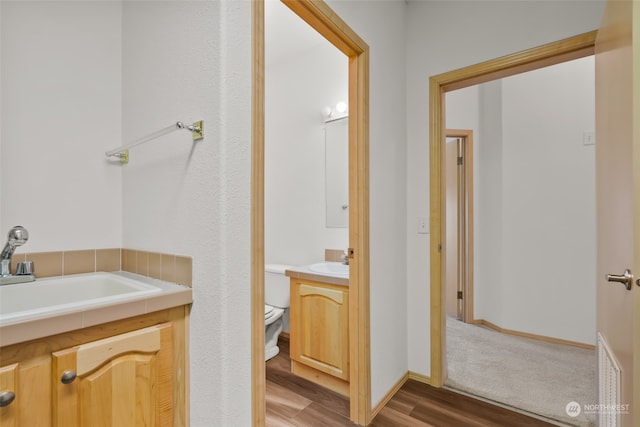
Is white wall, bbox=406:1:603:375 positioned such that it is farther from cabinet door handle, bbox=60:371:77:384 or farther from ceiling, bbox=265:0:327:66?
cabinet door handle, bbox=60:371:77:384

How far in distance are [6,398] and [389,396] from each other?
5.77 ft

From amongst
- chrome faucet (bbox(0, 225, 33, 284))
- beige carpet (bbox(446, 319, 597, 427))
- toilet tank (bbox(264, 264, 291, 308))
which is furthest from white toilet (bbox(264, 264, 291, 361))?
chrome faucet (bbox(0, 225, 33, 284))

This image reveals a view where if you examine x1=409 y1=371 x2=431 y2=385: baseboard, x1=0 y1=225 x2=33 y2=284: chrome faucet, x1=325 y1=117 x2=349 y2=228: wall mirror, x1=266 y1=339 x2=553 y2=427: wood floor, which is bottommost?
x1=266 y1=339 x2=553 y2=427: wood floor

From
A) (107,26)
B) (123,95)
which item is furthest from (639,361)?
(107,26)

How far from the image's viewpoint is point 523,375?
2.14 metres

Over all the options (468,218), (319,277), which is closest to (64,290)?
(319,277)

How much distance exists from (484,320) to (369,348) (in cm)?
213

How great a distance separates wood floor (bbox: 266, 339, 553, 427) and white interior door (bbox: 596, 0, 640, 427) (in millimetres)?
597

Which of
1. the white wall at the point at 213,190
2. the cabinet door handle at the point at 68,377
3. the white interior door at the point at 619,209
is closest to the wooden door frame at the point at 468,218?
the white interior door at the point at 619,209

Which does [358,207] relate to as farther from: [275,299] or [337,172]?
[275,299]

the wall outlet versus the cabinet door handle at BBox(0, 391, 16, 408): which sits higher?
the wall outlet

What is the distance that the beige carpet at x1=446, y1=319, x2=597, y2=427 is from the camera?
1.84m

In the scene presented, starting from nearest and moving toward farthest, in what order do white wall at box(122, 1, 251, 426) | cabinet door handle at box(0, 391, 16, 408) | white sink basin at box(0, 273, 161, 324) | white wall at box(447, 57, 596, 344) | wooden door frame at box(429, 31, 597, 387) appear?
cabinet door handle at box(0, 391, 16, 408), white wall at box(122, 1, 251, 426), white sink basin at box(0, 273, 161, 324), wooden door frame at box(429, 31, 597, 387), white wall at box(447, 57, 596, 344)

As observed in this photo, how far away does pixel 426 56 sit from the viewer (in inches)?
84.1
